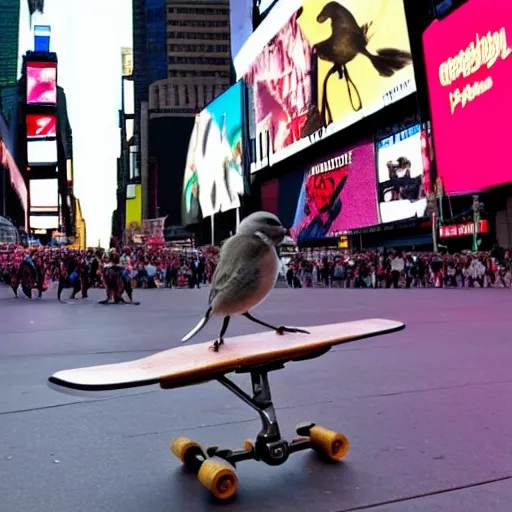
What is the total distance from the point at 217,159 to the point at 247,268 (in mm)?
61555

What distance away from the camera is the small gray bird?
294 cm

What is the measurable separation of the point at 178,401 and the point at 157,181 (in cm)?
10046

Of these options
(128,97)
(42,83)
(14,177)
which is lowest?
(14,177)

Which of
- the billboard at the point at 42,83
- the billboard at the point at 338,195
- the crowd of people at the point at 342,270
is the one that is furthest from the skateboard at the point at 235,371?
the billboard at the point at 42,83

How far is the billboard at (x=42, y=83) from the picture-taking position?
91.1 metres

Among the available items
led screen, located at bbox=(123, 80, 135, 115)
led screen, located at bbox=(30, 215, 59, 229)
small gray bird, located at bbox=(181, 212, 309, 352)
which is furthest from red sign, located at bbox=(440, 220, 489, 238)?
led screen, located at bbox=(123, 80, 135, 115)

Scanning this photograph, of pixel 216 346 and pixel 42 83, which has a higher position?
pixel 42 83

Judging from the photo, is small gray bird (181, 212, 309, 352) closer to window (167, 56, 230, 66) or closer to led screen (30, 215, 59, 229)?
led screen (30, 215, 59, 229)

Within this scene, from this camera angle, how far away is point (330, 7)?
4156 centimetres

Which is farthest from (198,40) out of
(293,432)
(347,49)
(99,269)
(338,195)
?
(293,432)

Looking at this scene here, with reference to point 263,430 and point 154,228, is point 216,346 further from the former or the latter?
point 154,228

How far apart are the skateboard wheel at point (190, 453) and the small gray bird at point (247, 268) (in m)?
0.50

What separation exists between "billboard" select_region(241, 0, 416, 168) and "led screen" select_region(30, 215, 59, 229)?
43.9 meters

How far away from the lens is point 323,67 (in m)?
43.1
